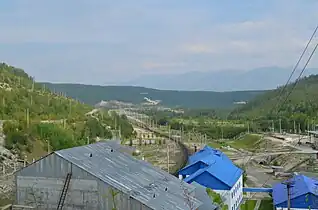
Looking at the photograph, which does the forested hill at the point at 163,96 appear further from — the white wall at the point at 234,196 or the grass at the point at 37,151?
the white wall at the point at 234,196

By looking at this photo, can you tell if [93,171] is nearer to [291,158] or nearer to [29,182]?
[29,182]

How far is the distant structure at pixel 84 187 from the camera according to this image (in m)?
11.5

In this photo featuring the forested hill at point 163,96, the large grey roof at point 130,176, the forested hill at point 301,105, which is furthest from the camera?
the forested hill at point 163,96

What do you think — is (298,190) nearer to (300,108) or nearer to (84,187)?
(84,187)

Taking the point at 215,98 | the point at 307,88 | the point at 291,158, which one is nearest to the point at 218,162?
the point at 291,158

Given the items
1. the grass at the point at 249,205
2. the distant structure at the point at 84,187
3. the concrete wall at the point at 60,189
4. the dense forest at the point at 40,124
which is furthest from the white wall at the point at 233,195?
the dense forest at the point at 40,124

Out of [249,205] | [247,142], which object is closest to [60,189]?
[249,205]

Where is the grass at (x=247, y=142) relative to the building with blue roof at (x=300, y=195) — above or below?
below

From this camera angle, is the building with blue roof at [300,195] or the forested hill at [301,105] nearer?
the building with blue roof at [300,195]

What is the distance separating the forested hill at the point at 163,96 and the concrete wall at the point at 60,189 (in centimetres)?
11053

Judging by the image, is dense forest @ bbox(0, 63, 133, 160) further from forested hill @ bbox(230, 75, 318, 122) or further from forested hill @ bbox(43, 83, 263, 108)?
forested hill @ bbox(43, 83, 263, 108)

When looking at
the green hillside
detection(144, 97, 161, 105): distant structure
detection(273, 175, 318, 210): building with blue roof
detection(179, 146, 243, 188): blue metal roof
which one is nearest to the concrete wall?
detection(179, 146, 243, 188): blue metal roof

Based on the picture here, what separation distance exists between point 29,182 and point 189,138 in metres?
54.3

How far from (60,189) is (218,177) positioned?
978 cm
